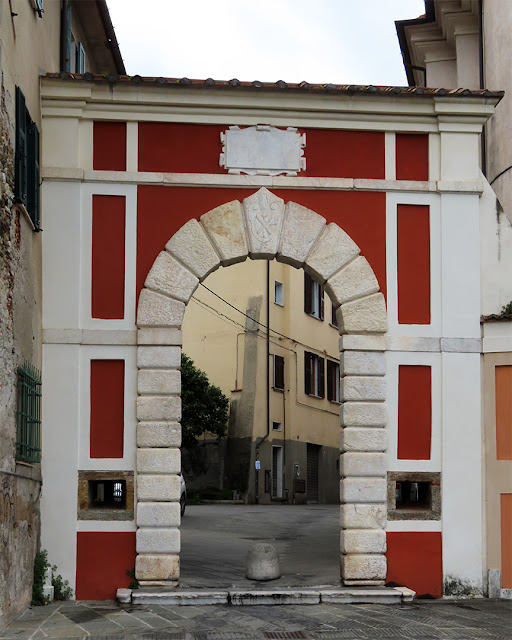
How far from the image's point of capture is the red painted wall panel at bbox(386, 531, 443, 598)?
35.7ft

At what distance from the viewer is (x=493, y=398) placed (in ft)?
36.8

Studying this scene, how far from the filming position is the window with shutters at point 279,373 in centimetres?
3109

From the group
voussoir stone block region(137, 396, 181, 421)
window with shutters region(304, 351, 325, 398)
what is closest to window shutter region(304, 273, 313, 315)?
window with shutters region(304, 351, 325, 398)

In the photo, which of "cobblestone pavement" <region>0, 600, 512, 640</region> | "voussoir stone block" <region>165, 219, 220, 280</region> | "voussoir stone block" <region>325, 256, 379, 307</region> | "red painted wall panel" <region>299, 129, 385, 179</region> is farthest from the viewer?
"red painted wall panel" <region>299, 129, 385, 179</region>

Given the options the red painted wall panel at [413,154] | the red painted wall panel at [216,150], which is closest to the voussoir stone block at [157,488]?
the red painted wall panel at [216,150]

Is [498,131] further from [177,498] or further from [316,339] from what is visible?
[316,339]

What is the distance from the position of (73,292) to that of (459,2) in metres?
8.98

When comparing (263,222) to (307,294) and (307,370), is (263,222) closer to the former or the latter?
(307,370)

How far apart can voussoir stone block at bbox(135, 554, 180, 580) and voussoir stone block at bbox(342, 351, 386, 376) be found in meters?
2.74

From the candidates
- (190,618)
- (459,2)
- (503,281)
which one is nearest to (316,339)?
(459,2)

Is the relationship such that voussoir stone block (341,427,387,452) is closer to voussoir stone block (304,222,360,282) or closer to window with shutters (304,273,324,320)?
voussoir stone block (304,222,360,282)

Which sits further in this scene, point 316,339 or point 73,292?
point 316,339

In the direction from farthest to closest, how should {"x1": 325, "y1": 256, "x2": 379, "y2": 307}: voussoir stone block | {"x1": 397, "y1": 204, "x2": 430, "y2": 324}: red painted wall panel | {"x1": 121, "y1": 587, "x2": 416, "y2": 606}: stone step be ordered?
{"x1": 397, "y1": 204, "x2": 430, "y2": 324}: red painted wall panel < {"x1": 325, "y1": 256, "x2": 379, "y2": 307}: voussoir stone block < {"x1": 121, "y1": 587, "x2": 416, "y2": 606}: stone step

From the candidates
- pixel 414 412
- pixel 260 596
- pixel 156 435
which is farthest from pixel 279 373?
pixel 260 596
